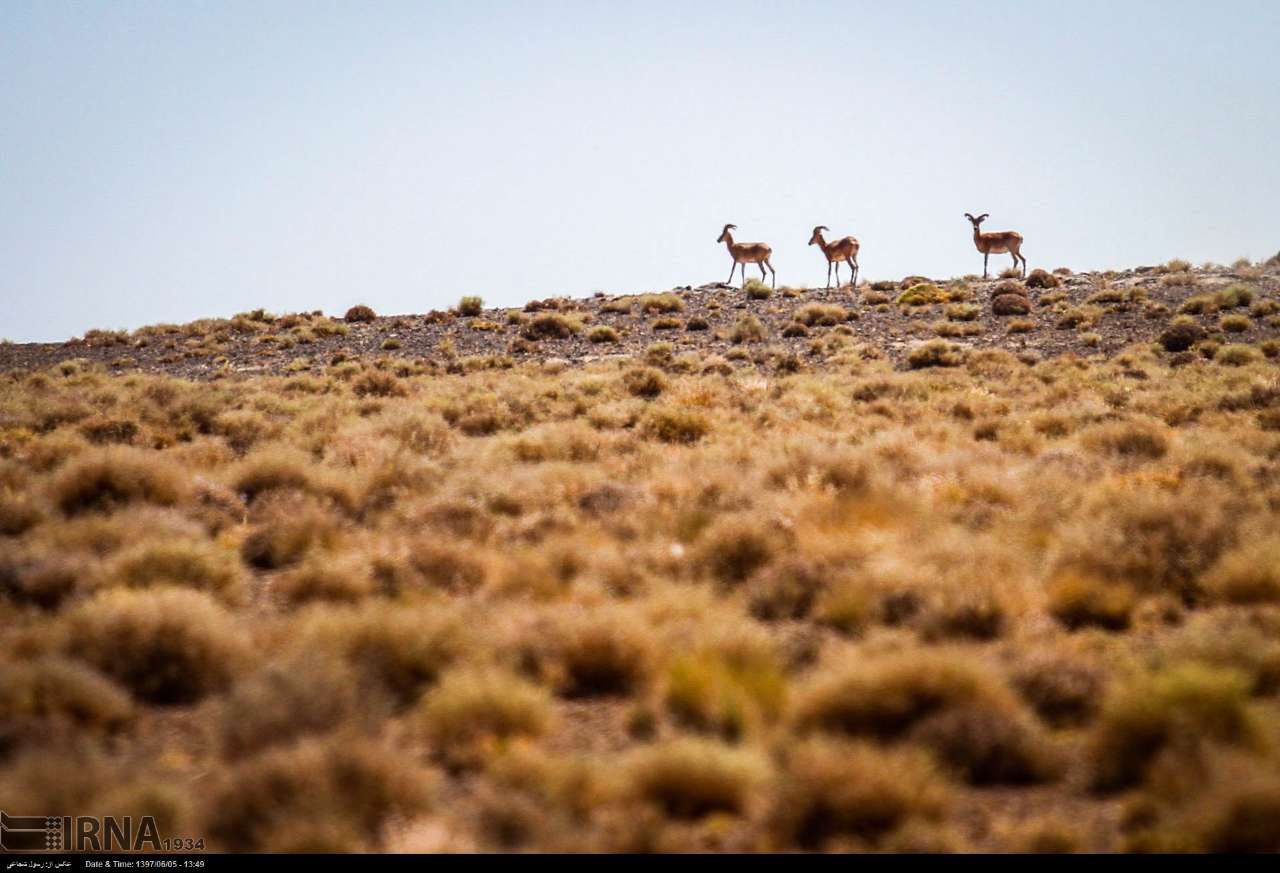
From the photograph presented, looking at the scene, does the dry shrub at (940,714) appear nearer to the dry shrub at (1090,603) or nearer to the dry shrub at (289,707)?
the dry shrub at (1090,603)

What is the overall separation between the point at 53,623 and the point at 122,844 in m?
2.70

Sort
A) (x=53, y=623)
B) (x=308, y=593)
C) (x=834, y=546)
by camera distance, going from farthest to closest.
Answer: (x=834, y=546)
(x=308, y=593)
(x=53, y=623)

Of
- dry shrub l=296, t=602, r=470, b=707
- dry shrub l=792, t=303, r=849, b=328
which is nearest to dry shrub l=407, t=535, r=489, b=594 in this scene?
dry shrub l=296, t=602, r=470, b=707

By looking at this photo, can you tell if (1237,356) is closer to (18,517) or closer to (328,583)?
(328,583)

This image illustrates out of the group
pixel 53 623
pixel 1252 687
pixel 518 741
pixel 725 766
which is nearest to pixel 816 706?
pixel 725 766

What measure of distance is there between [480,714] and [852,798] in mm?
2044

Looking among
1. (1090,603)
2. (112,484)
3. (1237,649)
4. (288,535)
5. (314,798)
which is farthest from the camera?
(112,484)

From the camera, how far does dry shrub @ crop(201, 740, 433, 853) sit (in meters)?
3.72

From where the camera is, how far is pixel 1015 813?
4105 mm

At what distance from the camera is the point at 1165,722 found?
14.5 feet

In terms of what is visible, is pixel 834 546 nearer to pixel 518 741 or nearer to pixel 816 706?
pixel 816 706

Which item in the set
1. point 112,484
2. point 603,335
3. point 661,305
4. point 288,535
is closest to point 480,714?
point 288,535

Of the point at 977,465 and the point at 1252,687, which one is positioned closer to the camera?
the point at 1252,687

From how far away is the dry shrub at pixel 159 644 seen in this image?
536cm
